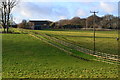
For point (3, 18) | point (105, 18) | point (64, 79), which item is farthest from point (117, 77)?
point (105, 18)

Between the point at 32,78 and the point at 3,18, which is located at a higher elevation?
the point at 3,18

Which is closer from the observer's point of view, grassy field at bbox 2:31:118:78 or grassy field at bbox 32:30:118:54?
grassy field at bbox 2:31:118:78

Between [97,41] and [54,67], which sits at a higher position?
[97,41]

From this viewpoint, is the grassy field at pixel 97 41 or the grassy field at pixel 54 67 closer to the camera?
the grassy field at pixel 54 67

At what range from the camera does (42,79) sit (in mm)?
14086

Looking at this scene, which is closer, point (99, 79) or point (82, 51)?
point (99, 79)

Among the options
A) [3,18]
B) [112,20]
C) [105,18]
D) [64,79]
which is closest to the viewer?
[64,79]

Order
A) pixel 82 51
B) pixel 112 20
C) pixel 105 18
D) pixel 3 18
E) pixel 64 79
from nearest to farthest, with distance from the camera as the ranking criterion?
pixel 64 79 < pixel 82 51 < pixel 3 18 < pixel 112 20 < pixel 105 18

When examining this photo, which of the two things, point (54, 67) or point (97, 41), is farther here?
point (97, 41)

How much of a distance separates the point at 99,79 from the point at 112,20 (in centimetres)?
16313

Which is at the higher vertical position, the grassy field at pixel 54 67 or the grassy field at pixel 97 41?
the grassy field at pixel 97 41

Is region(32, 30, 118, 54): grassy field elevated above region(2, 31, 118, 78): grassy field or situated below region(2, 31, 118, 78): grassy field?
above

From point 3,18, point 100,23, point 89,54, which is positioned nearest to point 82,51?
point 89,54

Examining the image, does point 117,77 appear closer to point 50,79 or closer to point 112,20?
point 50,79
